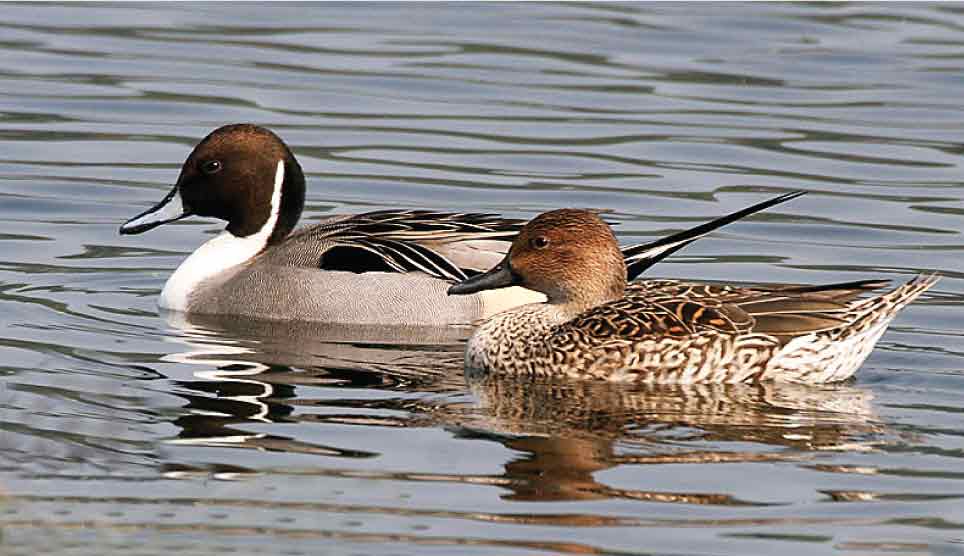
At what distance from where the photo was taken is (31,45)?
18469mm

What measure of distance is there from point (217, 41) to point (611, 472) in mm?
11281

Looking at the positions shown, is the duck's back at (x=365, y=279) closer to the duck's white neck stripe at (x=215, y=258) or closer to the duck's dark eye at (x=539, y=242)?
the duck's white neck stripe at (x=215, y=258)

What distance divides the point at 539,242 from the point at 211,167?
248cm

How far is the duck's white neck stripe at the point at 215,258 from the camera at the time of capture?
457 inches

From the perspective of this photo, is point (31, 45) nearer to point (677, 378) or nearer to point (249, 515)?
point (677, 378)

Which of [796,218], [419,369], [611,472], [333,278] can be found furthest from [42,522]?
[796,218]

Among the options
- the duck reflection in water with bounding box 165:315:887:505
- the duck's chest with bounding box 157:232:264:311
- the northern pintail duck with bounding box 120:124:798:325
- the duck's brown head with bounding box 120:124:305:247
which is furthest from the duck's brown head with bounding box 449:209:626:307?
the duck's brown head with bounding box 120:124:305:247

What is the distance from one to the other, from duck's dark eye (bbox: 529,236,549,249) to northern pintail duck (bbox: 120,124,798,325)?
1.32 m

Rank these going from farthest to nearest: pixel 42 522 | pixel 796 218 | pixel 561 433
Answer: pixel 796 218, pixel 561 433, pixel 42 522

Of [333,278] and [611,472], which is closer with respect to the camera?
[611,472]

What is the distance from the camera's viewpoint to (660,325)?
32.4 ft

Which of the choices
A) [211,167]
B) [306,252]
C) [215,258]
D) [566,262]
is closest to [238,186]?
Result: [211,167]

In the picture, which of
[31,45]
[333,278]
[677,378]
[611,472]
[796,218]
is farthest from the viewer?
[31,45]

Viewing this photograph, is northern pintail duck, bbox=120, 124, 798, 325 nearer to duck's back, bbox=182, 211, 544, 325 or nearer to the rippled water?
duck's back, bbox=182, 211, 544, 325
